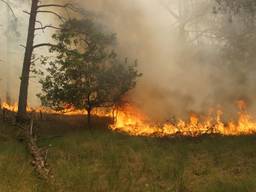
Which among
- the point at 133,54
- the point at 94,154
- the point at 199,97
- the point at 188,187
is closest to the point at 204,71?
the point at 199,97

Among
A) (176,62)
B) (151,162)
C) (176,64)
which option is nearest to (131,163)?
(151,162)

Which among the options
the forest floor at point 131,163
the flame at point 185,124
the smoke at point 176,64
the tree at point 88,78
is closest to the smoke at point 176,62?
the smoke at point 176,64

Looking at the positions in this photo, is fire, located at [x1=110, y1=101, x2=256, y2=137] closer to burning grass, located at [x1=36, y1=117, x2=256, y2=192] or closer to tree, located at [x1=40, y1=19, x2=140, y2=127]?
burning grass, located at [x1=36, y1=117, x2=256, y2=192]

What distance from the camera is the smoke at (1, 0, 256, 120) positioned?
1766cm

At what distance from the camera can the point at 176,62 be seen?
19375 millimetres

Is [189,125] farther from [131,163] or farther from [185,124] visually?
[131,163]

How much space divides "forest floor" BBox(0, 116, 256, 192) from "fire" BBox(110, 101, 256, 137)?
0.89 meters

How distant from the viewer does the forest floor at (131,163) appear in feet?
32.9

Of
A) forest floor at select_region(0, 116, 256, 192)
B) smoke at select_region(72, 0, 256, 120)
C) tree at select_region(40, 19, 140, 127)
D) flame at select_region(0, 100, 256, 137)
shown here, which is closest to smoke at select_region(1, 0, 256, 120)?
smoke at select_region(72, 0, 256, 120)

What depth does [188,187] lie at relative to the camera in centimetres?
1009

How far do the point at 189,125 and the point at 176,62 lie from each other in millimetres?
3901

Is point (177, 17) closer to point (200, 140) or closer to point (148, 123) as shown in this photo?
point (148, 123)

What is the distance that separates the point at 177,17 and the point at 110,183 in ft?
50.3

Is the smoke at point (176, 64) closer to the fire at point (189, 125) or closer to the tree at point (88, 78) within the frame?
the fire at point (189, 125)
